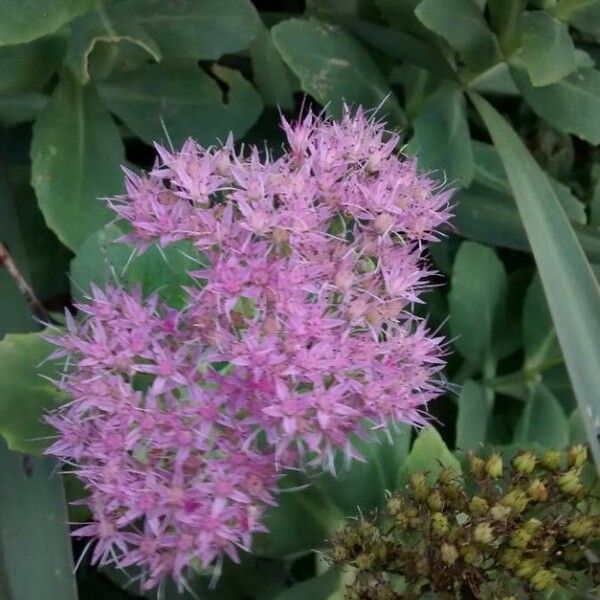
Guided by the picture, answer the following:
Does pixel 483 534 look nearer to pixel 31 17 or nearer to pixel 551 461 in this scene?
pixel 551 461

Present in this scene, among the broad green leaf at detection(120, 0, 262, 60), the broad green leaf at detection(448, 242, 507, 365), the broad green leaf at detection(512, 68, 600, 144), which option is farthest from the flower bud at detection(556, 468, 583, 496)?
the broad green leaf at detection(120, 0, 262, 60)

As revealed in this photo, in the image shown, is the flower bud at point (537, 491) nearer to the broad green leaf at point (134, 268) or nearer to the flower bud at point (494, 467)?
the flower bud at point (494, 467)

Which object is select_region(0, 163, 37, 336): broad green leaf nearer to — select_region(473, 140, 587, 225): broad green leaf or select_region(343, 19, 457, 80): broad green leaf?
select_region(343, 19, 457, 80): broad green leaf

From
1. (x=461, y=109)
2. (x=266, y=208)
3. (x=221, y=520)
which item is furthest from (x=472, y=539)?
(x=461, y=109)

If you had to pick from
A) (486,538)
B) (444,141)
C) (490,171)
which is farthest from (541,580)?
(490,171)

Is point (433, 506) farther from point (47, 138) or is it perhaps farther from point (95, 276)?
point (47, 138)

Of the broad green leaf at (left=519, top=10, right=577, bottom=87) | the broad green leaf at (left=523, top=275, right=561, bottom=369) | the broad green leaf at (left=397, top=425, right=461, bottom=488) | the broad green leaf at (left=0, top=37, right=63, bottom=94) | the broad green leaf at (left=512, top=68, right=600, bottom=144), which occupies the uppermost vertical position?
the broad green leaf at (left=0, top=37, right=63, bottom=94)
